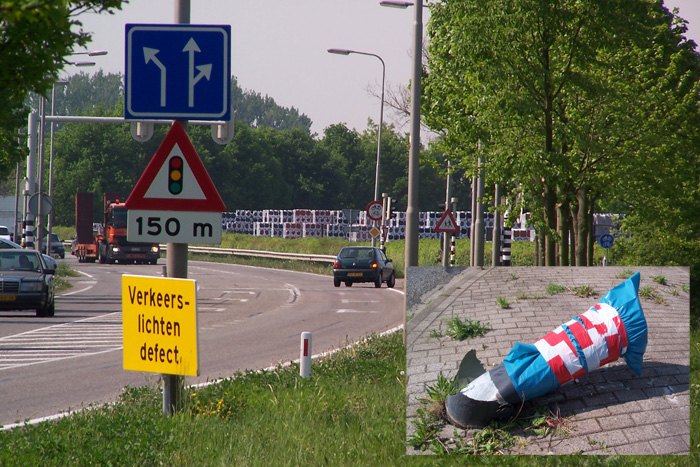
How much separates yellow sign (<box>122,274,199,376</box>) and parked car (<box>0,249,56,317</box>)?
1465 cm

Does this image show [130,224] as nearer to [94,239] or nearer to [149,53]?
[149,53]

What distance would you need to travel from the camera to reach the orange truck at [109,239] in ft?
161

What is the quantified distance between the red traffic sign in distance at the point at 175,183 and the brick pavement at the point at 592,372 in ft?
9.47

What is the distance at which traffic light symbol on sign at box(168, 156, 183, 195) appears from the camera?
20.6ft

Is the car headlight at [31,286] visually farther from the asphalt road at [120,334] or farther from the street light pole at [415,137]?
the street light pole at [415,137]

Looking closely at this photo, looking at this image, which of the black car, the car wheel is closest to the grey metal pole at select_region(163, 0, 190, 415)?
the car wheel

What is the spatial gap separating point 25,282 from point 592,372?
18.6 metres

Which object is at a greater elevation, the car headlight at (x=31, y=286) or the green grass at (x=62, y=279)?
the car headlight at (x=31, y=286)

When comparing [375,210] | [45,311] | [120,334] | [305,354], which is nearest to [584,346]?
[305,354]

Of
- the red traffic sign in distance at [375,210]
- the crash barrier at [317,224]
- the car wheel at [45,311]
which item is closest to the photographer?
the car wheel at [45,311]

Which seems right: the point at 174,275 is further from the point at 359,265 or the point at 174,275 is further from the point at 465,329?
the point at 359,265

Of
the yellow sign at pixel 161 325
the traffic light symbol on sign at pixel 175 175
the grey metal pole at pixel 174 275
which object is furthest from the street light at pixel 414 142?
the yellow sign at pixel 161 325

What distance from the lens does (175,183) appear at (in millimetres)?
6316

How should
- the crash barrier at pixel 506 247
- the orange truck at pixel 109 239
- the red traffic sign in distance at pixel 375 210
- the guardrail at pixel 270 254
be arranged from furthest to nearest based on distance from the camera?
the orange truck at pixel 109 239, the guardrail at pixel 270 254, the red traffic sign in distance at pixel 375 210, the crash barrier at pixel 506 247
